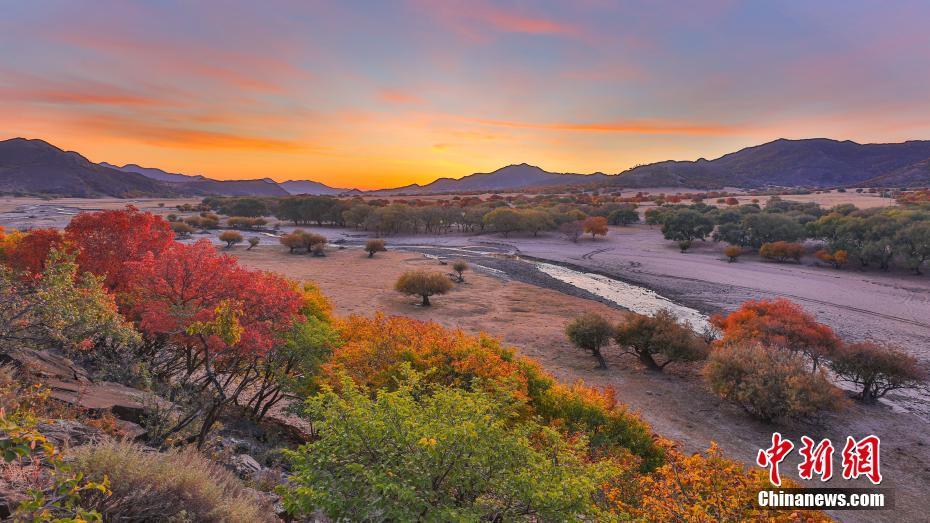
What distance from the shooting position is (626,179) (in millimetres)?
193625

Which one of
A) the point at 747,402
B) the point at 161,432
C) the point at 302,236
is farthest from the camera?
the point at 302,236

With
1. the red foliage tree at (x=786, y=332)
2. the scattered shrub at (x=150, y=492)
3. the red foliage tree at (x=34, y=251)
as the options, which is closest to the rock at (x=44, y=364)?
the scattered shrub at (x=150, y=492)

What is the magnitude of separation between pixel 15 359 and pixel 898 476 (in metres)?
24.7

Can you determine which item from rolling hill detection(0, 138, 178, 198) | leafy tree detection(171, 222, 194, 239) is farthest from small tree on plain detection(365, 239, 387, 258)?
rolling hill detection(0, 138, 178, 198)

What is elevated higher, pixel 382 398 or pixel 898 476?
pixel 382 398

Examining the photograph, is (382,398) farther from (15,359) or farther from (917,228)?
(917,228)

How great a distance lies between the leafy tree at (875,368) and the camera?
17953 mm

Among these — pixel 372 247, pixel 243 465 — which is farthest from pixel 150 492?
pixel 372 247

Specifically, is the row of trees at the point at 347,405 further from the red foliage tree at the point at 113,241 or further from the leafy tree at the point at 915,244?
the leafy tree at the point at 915,244

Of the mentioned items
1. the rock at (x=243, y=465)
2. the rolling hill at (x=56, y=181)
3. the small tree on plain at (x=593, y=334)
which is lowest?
the small tree on plain at (x=593, y=334)

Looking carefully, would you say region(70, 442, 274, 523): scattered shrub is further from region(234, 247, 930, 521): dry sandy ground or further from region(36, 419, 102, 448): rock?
region(234, 247, 930, 521): dry sandy ground

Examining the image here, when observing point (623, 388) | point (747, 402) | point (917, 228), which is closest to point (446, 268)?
point (623, 388)

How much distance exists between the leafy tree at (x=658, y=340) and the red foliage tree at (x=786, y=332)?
1639 mm

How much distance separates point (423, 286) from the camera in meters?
33.7
